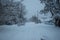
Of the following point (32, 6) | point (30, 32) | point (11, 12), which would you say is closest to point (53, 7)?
point (32, 6)

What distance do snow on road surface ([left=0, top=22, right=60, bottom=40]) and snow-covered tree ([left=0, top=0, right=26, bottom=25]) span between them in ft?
0.47

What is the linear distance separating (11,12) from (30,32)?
1.82 ft

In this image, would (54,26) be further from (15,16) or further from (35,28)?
(15,16)

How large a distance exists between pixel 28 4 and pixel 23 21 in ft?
1.14

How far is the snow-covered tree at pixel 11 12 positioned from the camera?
237cm

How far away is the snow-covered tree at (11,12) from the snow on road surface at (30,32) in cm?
14

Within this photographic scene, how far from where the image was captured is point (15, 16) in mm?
2385

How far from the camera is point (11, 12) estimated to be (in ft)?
7.87

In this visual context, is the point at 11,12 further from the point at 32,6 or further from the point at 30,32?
the point at 30,32

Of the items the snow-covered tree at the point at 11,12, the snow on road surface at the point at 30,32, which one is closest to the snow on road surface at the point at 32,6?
the snow-covered tree at the point at 11,12

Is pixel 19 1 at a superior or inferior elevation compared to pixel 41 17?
superior

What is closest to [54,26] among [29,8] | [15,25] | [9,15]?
[29,8]

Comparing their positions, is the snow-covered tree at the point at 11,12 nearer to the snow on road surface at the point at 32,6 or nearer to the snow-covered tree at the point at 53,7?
the snow on road surface at the point at 32,6

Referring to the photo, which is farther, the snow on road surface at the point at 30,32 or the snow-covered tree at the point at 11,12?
the snow-covered tree at the point at 11,12
